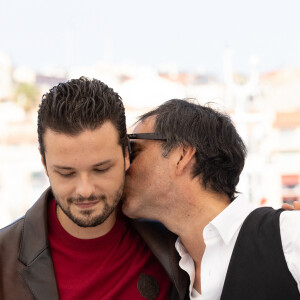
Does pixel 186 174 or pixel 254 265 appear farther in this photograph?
pixel 186 174

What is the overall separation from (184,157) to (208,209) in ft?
0.61

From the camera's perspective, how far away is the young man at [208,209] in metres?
1.37

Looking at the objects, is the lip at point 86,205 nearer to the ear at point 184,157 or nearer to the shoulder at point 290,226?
the ear at point 184,157

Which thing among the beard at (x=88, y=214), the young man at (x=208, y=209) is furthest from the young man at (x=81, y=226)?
the young man at (x=208, y=209)

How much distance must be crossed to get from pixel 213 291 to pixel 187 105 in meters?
0.66

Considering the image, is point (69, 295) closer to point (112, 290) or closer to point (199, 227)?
point (112, 290)

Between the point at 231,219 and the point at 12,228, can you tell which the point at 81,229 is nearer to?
the point at 12,228

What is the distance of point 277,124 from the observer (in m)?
17.6

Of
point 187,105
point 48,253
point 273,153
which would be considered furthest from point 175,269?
point 273,153

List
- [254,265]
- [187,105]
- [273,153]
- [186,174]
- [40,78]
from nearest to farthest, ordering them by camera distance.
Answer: [254,265] → [186,174] → [187,105] → [273,153] → [40,78]

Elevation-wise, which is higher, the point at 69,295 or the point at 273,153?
the point at 69,295

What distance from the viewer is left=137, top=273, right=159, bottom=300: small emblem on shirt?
1503mm

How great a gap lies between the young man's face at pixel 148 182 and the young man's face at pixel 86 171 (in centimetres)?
21

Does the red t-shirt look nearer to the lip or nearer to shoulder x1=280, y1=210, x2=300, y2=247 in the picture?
the lip
